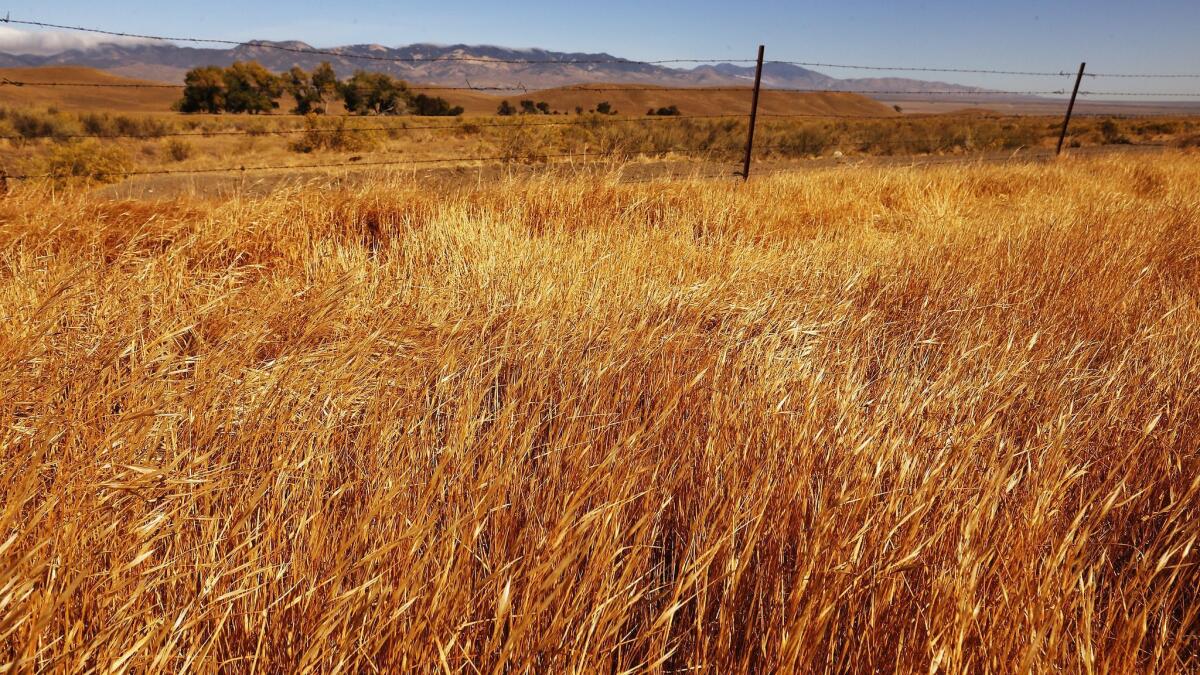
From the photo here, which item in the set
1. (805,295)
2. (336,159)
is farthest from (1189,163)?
(336,159)

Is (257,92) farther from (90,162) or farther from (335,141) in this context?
(90,162)

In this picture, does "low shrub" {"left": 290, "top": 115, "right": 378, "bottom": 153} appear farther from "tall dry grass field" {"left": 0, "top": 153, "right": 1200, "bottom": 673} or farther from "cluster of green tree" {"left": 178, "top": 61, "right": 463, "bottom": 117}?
"tall dry grass field" {"left": 0, "top": 153, "right": 1200, "bottom": 673}

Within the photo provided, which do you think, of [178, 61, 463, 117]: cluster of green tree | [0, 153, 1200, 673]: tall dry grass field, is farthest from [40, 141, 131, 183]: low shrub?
[178, 61, 463, 117]: cluster of green tree

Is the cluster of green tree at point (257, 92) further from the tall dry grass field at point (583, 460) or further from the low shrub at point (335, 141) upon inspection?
the tall dry grass field at point (583, 460)

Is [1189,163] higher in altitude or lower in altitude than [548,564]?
higher

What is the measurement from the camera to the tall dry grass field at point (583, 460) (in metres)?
1.15

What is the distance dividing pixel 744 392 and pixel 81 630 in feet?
5.47

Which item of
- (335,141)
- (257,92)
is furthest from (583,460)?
(257,92)

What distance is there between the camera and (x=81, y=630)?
1.05 metres

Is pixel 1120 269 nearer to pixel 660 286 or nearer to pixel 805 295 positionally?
pixel 805 295

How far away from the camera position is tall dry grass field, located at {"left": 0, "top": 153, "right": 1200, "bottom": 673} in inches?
45.3

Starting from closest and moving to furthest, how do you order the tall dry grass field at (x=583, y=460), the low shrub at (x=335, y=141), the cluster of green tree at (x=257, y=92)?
the tall dry grass field at (x=583, y=460), the low shrub at (x=335, y=141), the cluster of green tree at (x=257, y=92)

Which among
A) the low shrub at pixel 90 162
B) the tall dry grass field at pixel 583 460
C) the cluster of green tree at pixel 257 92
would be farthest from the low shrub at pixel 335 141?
the tall dry grass field at pixel 583 460

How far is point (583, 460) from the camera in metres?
1.65
